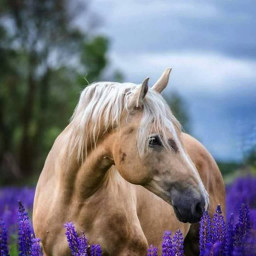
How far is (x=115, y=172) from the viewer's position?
488 centimetres

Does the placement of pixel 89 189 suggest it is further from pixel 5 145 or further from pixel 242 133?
pixel 5 145

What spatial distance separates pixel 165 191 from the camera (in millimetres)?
4191

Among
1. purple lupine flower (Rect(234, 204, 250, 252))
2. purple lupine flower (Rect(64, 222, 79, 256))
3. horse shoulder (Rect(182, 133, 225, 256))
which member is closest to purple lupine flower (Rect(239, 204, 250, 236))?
purple lupine flower (Rect(234, 204, 250, 252))

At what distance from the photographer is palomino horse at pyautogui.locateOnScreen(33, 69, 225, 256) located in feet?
13.6

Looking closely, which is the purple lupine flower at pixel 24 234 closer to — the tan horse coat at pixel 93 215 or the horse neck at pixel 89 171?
the tan horse coat at pixel 93 215

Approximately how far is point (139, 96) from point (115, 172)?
85 cm

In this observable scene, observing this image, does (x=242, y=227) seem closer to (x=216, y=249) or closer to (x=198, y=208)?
(x=198, y=208)

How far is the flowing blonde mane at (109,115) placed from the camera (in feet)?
13.8

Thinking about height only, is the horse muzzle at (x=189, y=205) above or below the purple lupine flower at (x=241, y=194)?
above

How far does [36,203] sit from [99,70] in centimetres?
3180

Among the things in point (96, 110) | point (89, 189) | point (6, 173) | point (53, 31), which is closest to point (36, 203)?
point (89, 189)

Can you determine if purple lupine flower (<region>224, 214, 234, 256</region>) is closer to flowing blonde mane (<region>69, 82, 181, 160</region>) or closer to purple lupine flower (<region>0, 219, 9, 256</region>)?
flowing blonde mane (<region>69, 82, 181, 160</region>)

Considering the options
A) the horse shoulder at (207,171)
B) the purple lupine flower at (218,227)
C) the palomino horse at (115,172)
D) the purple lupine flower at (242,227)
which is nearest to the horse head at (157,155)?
the palomino horse at (115,172)

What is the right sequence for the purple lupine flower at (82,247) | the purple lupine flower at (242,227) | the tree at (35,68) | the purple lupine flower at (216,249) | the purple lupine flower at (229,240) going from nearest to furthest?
the purple lupine flower at (216,249)
the purple lupine flower at (229,240)
the purple lupine flower at (82,247)
the purple lupine flower at (242,227)
the tree at (35,68)
